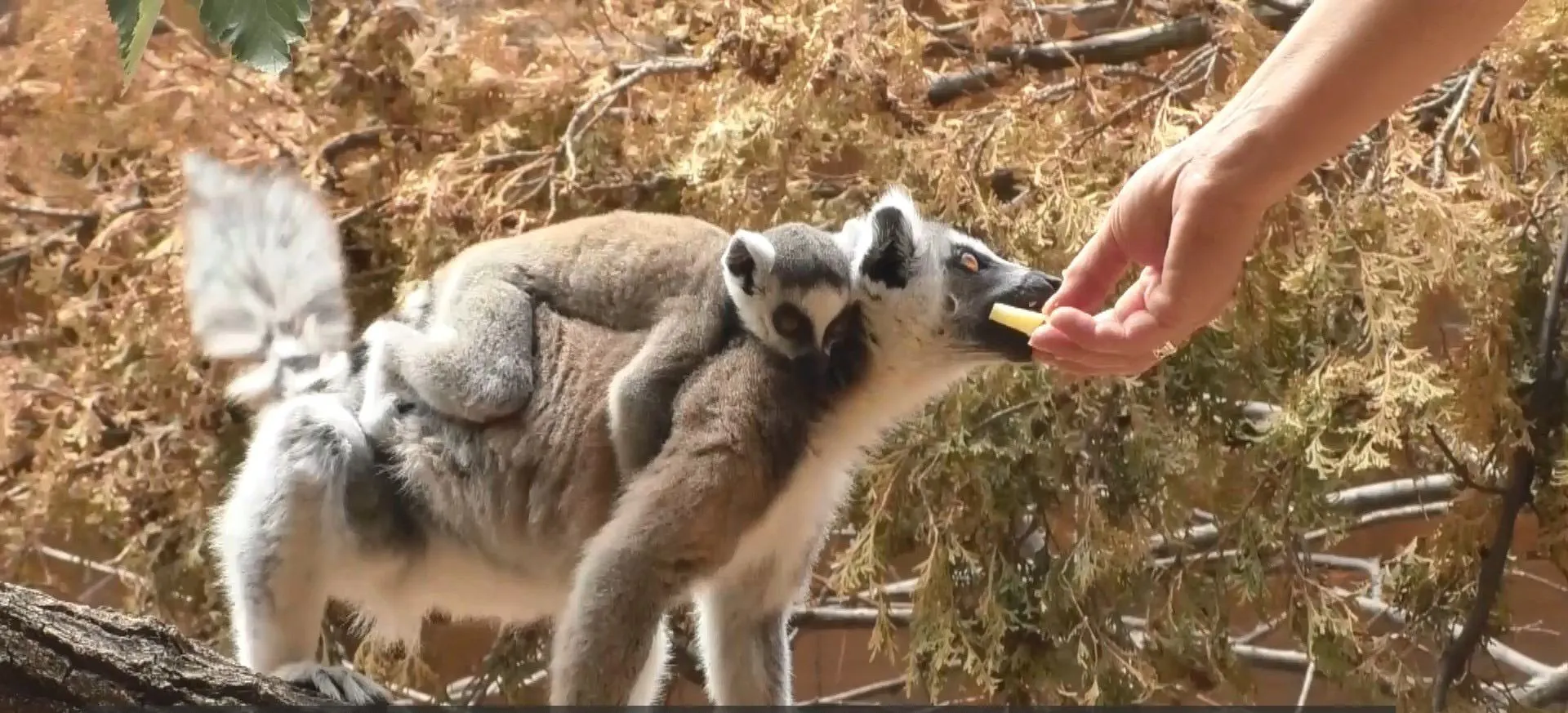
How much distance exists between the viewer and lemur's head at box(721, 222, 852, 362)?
7.04 ft

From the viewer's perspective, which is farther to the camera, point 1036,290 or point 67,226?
point 67,226

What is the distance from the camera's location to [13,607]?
4.98 ft

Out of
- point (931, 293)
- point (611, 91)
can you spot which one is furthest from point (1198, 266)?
point (611, 91)

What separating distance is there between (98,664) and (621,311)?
1071 millimetres

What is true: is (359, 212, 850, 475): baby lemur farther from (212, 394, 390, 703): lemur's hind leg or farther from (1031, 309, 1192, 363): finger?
(1031, 309, 1192, 363): finger

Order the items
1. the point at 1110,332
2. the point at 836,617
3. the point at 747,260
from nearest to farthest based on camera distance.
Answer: the point at 1110,332 < the point at 747,260 < the point at 836,617

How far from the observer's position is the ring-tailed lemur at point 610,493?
210cm

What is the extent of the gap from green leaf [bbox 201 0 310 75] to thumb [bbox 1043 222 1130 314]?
1.15 m

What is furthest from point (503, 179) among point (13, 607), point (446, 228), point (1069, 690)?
point (13, 607)

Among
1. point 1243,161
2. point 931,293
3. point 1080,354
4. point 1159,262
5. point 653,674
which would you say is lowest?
point 653,674

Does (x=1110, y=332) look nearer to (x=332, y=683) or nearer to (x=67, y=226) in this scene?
(x=332, y=683)

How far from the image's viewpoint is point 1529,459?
2.74m

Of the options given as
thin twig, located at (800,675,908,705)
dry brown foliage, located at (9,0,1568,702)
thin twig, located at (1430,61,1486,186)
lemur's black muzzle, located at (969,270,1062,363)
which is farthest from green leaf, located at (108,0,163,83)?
thin twig, located at (800,675,908,705)

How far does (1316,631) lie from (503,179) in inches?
87.8
